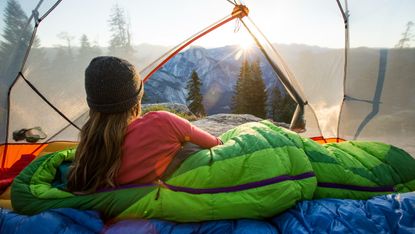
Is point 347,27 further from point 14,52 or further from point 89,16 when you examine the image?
point 14,52

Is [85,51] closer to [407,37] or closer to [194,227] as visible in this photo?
[194,227]

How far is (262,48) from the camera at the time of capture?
3240mm

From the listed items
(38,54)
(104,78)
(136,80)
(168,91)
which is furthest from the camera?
(168,91)

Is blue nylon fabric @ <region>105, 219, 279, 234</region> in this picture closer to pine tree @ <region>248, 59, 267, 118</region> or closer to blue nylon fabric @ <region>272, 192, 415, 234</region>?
blue nylon fabric @ <region>272, 192, 415, 234</region>

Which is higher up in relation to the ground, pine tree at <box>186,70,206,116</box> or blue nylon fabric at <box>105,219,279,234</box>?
blue nylon fabric at <box>105,219,279,234</box>

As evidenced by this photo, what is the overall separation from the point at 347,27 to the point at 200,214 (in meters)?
2.25

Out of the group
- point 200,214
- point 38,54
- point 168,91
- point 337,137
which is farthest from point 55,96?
point 168,91

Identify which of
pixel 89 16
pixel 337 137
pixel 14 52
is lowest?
pixel 337 137

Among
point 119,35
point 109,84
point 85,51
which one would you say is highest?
point 119,35

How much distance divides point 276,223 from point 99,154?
0.79 meters

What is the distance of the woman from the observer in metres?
1.35

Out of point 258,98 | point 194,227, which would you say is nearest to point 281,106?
point 258,98

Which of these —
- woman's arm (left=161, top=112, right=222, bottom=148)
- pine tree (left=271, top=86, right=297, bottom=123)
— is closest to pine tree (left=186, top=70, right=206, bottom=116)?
pine tree (left=271, top=86, right=297, bottom=123)

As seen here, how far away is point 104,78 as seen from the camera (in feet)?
4.38
